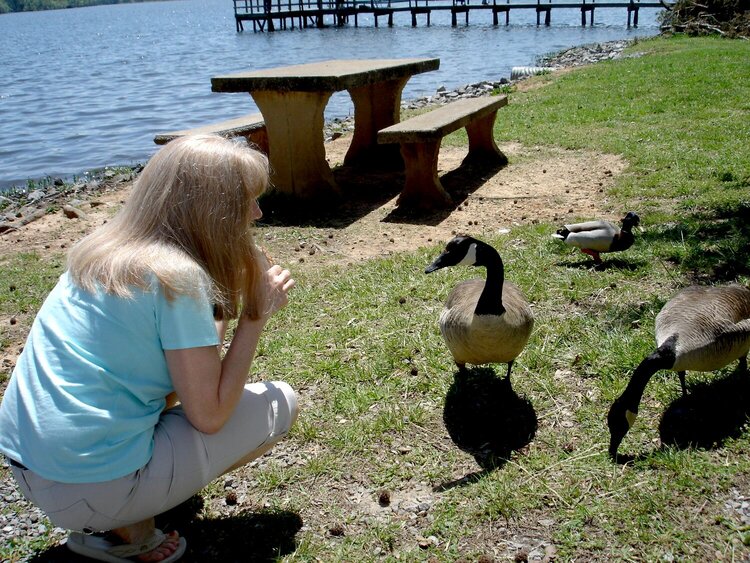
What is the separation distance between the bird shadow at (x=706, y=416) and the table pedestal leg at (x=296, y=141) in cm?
476

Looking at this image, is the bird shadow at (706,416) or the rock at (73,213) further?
the rock at (73,213)

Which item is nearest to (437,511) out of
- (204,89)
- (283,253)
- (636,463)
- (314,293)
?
(636,463)

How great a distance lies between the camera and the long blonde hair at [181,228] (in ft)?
6.94

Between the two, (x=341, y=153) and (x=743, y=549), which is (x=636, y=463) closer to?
(x=743, y=549)

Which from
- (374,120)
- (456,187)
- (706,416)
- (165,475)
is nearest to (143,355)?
(165,475)

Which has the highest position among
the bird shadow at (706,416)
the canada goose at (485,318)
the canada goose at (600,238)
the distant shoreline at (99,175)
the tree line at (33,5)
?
the tree line at (33,5)

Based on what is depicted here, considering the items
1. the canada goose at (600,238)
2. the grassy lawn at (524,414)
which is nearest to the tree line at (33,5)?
the grassy lawn at (524,414)

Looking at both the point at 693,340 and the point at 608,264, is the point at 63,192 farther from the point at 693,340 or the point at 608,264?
the point at 693,340

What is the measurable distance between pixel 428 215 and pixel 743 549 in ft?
15.7

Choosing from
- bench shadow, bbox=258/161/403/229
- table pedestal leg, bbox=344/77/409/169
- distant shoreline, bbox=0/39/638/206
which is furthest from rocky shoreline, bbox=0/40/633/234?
table pedestal leg, bbox=344/77/409/169

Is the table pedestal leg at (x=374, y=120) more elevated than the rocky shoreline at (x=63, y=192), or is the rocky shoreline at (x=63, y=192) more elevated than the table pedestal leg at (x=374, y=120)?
the table pedestal leg at (x=374, y=120)

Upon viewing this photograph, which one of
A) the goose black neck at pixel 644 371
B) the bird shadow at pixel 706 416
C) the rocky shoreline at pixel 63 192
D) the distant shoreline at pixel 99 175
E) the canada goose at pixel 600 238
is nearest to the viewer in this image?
the goose black neck at pixel 644 371

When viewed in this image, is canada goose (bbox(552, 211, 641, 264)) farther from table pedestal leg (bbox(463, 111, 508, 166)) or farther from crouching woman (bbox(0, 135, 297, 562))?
table pedestal leg (bbox(463, 111, 508, 166))

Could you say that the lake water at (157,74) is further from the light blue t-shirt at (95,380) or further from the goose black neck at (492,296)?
the light blue t-shirt at (95,380)
